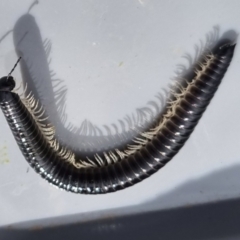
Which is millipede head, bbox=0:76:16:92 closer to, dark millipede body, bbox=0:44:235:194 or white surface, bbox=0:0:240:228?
dark millipede body, bbox=0:44:235:194

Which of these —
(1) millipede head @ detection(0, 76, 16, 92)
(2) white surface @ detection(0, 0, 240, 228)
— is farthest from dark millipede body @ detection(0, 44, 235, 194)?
(2) white surface @ detection(0, 0, 240, 228)

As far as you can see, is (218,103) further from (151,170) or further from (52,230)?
(52,230)

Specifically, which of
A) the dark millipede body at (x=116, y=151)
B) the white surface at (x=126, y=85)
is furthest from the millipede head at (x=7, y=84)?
the white surface at (x=126, y=85)

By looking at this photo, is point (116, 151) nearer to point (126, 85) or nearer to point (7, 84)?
point (126, 85)

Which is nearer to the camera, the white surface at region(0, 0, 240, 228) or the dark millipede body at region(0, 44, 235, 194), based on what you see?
the dark millipede body at region(0, 44, 235, 194)

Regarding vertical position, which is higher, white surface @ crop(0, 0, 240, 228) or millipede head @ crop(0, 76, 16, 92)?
white surface @ crop(0, 0, 240, 228)

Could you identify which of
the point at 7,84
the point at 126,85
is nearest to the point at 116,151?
the point at 126,85

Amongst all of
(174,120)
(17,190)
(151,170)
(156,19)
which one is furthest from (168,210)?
(156,19)
